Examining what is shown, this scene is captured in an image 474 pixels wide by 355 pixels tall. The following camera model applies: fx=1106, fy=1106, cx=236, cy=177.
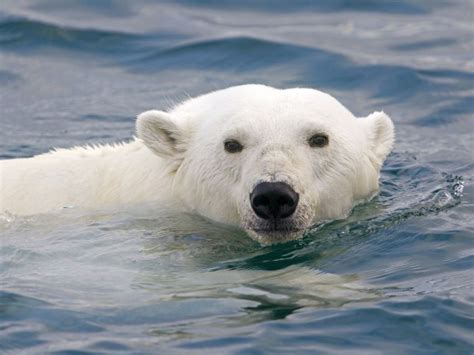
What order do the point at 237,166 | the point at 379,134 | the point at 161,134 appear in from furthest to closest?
the point at 379,134 → the point at 161,134 → the point at 237,166

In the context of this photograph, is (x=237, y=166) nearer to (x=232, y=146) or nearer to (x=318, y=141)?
(x=232, y=146)

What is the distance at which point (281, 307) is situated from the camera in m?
6.61

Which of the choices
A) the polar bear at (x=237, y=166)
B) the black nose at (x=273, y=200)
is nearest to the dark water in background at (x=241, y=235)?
the polar bear at (x=237, y=166)

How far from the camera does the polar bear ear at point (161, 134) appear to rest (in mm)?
7992

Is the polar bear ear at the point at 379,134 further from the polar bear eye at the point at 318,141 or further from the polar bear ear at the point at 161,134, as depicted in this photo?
the polar bear ear at the point at 161,134

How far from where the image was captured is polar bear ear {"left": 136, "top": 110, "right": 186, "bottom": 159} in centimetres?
799

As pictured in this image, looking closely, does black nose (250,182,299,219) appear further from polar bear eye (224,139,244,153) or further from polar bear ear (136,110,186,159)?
polar bear ear (136,110,186,159)

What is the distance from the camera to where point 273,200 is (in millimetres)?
7066

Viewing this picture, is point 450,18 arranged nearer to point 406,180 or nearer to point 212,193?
point 406,180

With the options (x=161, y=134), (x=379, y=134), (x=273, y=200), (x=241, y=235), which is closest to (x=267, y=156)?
(x=273, y=200)

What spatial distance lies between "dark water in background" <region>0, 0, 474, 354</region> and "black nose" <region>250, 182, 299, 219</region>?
1.38 ft

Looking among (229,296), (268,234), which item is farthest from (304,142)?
(229,296)

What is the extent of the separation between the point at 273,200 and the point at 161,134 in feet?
4.40

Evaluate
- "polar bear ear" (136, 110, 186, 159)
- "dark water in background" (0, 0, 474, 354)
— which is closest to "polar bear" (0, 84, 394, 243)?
"polar bear ear" (136, 110, 186, 159)
